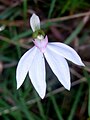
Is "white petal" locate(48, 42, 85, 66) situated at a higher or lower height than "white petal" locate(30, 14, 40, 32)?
lower

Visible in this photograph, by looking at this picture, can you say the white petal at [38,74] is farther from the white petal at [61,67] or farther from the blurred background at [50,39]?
the blurred background at [50,39]

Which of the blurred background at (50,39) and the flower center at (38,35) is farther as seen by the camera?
the blurred background at (50,39)

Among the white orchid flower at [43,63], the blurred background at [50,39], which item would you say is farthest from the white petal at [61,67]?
the blurred background at [50,39]

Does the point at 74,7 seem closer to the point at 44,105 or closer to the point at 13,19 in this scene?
the point at 13,19

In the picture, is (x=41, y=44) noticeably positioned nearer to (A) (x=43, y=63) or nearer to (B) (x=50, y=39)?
(A) (x=43, y=63)

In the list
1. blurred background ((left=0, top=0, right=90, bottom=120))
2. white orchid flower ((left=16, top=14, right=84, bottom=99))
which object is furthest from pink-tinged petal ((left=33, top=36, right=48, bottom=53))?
blurred background ((left=0, top=0, right=90, bottom=120))

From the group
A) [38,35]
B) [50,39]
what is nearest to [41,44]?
[38,35]

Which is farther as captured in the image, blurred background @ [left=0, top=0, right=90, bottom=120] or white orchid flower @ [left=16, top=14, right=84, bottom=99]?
blurred background @ [left=0, top=0, right=90, bottom=120]

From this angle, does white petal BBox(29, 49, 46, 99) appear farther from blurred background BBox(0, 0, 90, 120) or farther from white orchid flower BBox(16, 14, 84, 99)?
blurred background BBox(0, 0, 90, 120)
